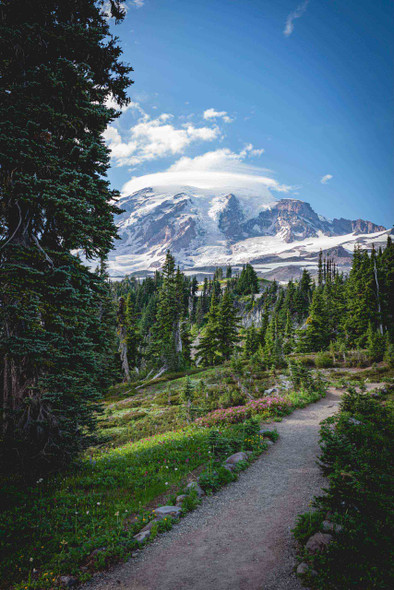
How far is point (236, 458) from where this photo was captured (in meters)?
8.73

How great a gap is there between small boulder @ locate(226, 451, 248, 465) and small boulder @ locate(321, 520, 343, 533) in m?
4.29

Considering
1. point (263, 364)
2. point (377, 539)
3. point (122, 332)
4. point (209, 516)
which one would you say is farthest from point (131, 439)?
point (122, 332)

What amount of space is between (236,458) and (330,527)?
471cm

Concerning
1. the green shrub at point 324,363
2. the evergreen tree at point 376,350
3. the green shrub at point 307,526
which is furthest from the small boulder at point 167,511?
the evergreen tree at point 376,350

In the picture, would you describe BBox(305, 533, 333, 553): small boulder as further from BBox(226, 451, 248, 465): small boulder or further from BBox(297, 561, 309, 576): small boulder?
BBox(226, 451, 248, 465): small boulder

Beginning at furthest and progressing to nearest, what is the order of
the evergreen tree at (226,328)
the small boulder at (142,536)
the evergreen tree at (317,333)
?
the evergreen tree at (317,333), the evergreen tree at (226,328), the small boulder at (142,536)

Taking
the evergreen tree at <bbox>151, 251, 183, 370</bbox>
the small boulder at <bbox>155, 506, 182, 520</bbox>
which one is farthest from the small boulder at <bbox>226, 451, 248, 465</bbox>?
the evergreen tree at <bbox>151, 251, 183, 370</bbox>

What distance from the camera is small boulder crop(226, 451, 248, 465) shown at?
8.54 metres

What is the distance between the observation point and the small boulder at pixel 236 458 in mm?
8539

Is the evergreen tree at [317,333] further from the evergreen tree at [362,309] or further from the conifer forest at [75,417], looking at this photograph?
the conifer forest at [75,417]

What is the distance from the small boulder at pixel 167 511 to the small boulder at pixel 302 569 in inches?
118

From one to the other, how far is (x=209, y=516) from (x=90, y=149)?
10.3 metres

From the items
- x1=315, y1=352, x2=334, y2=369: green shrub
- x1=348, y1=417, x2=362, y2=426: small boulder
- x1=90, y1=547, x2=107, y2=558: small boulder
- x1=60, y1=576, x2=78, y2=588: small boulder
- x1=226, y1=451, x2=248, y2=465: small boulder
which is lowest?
x1=315, y1=352, x2=334, y2=369: green shrub

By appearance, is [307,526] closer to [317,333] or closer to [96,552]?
[96,552]
